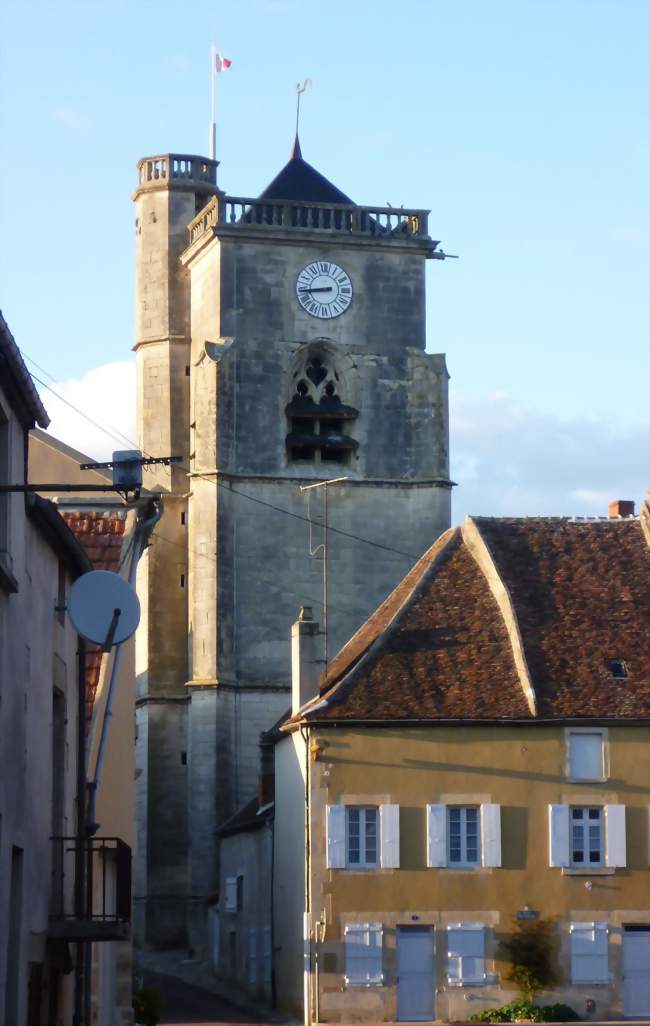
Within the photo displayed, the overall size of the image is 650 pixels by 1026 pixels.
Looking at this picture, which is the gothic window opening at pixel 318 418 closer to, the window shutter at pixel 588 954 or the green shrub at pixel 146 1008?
the window shutter at pixel 588 954

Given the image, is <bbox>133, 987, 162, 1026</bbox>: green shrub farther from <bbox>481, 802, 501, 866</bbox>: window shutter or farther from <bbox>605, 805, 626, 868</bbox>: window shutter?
<bbox>605, 805, 626, 868</bbox>: window shutter

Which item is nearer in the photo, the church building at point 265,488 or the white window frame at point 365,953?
the white window frame at point 365,953

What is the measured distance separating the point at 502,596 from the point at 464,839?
492cm

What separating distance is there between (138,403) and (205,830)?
12.5 metres

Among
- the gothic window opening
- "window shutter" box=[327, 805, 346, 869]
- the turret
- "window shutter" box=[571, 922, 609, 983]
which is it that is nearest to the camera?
"window shutter" box=[571, 922, 609, 983]

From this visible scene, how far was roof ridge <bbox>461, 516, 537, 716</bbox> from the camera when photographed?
3941cm

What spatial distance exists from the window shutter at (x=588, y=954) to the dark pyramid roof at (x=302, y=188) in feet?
90.2

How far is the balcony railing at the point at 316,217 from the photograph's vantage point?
58000 mm

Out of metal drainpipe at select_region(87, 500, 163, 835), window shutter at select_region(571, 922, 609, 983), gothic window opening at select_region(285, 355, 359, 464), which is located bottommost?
window shutter at select_region(571, 922, 609, 983)

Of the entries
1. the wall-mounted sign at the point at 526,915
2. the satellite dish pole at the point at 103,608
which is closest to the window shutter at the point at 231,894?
the wall-mounted sign at the point at 526,915

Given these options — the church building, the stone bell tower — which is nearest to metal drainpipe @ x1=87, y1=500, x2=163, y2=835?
the church building

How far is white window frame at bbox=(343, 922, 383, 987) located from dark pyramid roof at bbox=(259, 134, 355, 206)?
27.1 metres

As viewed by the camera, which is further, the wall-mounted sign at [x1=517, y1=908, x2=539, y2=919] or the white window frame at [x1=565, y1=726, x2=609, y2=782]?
the white window frame at [x1=565, y1=726, x2=609, y2=782]

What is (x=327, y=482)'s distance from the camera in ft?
186
